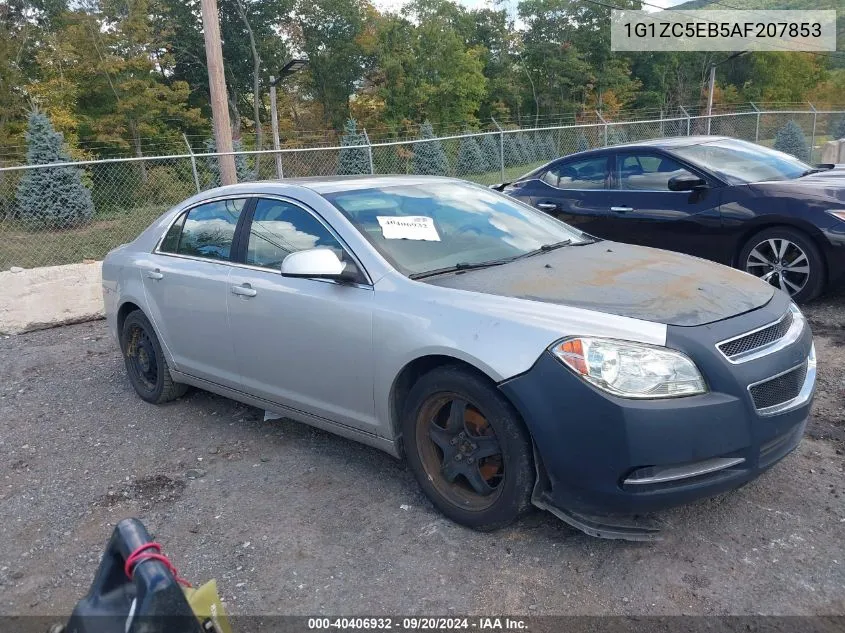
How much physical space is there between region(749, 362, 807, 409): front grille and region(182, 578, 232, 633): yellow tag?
6.74 ft

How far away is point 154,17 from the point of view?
35.7m

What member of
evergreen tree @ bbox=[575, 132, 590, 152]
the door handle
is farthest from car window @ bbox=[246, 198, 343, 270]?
evergreen tree @ bbox=[575, 132, 590, 152]

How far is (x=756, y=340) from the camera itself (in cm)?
290

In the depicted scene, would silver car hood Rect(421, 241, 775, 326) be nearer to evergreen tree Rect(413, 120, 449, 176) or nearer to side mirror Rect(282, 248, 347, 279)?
side mirror Rect(282, 248, 347, 279)

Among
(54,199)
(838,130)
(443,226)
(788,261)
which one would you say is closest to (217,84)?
(54,199)

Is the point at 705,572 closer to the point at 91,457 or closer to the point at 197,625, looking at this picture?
the point at 197,625

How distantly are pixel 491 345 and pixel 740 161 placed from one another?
525cm

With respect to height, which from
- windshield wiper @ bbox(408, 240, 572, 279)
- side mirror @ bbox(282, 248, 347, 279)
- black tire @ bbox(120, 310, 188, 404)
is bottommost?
Result: black tire @ bbox(120, 310, 188, 404)

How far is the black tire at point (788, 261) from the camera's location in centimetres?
606

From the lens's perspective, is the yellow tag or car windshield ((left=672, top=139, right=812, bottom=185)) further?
car windshield ((left=672, top=139, right=812, bottom=185))

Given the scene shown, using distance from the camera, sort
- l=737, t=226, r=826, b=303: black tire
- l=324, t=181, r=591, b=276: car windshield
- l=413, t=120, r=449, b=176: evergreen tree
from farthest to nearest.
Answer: l=413, t=120, r=449, b=176: evergreen tree < l=737, t=226, r=826, b=303: black tire < l=324, t=181, r=591, b=276: car windshield

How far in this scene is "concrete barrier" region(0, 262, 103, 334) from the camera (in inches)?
305

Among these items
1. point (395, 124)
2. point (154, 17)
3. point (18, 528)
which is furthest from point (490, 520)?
point (395, 124)

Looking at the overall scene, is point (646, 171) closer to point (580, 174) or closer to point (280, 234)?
point (580, 174)
